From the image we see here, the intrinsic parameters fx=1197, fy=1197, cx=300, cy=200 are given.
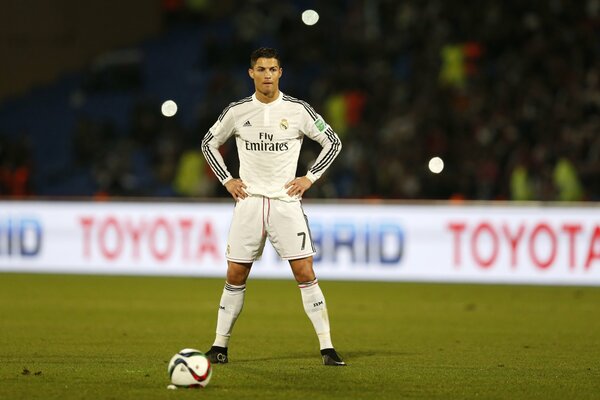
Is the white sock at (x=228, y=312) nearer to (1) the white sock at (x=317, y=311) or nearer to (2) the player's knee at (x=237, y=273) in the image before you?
(2) the player's knee at (x=237, y=273)

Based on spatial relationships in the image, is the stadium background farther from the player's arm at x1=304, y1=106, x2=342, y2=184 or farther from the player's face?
the player's face

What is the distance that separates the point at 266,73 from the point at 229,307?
5.75 ft

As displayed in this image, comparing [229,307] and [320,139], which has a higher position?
[320,139]

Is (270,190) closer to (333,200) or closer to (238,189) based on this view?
(238,189)

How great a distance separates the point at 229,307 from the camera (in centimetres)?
889

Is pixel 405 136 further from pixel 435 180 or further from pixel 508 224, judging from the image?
pixel 508 224

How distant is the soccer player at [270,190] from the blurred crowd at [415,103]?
32.5ft

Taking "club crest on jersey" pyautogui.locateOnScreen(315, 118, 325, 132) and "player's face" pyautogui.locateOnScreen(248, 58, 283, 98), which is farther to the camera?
"club crest on jersey" pyautogui.locateOnScreen(315, 118, 325, 132)

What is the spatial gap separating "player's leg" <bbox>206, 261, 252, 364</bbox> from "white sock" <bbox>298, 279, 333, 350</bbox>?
46cm

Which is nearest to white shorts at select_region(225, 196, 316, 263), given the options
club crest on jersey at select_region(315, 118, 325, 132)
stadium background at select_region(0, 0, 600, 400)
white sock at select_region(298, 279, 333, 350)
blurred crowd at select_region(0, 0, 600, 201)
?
white sock at select_region(298, 279, 333, 350)

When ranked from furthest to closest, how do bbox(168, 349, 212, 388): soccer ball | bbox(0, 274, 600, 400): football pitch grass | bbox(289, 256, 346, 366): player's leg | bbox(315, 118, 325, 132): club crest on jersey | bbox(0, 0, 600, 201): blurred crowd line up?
1. bbox(0, 0, 600, 201): blurred crowd
2. bbox(315, 118, 325, 132): club crest on jersey
3. bbox(289, 256, 346, 366): player's leg
4. bbox(0, 274, 600, 400): football pitch grass
5. bbox(168, 349, 212, 388): soccer ball

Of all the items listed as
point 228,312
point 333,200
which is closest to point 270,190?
point 228,312

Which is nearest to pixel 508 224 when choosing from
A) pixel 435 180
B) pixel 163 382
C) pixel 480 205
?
pixel 480 205

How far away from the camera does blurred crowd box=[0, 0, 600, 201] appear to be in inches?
733
